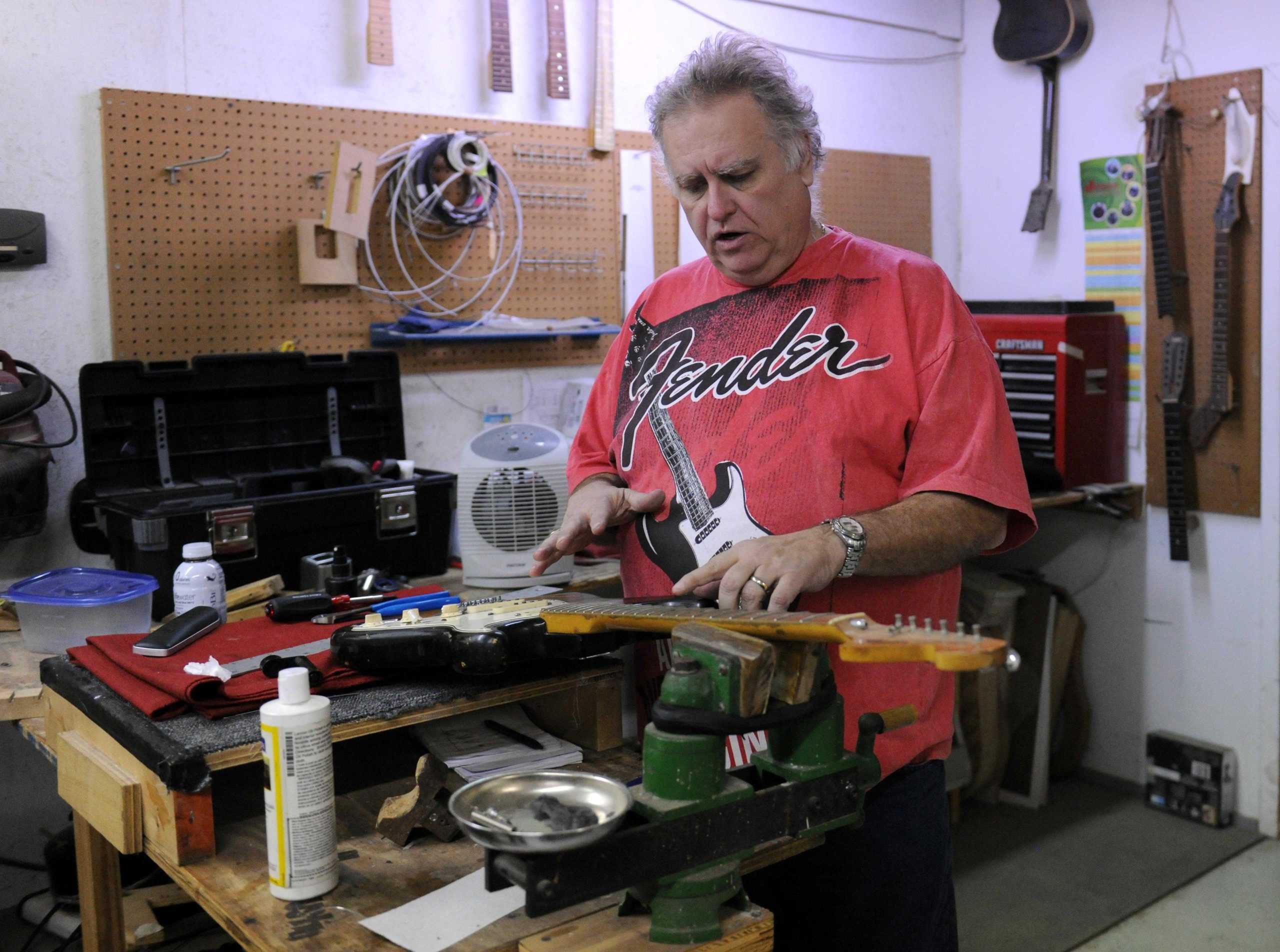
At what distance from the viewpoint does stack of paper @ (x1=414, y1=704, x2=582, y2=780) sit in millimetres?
1440

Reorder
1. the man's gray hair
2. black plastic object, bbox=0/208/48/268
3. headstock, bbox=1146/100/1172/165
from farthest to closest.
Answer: headstock, bbox=1146/100/1172/165 < black plastic object, bbox=0/208/48/268 < the man's gray hair

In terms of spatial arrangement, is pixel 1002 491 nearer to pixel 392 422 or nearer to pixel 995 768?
pixel 392 422

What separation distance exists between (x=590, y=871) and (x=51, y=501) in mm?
1785

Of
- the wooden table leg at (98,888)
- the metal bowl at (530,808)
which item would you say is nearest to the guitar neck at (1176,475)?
the metal bowl at (530,808)

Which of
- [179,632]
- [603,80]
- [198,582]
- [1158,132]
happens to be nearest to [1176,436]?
[1158,132]

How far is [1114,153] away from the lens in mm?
3326

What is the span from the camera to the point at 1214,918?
9.08ft

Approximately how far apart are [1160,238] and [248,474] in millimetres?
2467

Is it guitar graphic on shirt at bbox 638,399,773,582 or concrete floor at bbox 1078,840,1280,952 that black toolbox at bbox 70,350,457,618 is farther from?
concrete floor at bbox 1078,840,1280,952

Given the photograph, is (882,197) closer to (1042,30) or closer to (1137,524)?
(1042,30)

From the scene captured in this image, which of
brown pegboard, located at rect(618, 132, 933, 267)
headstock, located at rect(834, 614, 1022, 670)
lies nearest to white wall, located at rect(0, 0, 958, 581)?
brown pegboard, located at rect(618, 132, 933, 267)

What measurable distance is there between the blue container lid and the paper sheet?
93cm

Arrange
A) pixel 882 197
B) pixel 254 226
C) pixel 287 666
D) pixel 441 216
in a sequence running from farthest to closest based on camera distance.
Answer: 1. pixel 882 197
2. pixel 441 216
3. pixel 254 226
4. pixel 287 666

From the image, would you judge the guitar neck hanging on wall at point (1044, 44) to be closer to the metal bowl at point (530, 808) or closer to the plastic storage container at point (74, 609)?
the plastic storage container at point (74, 609)
